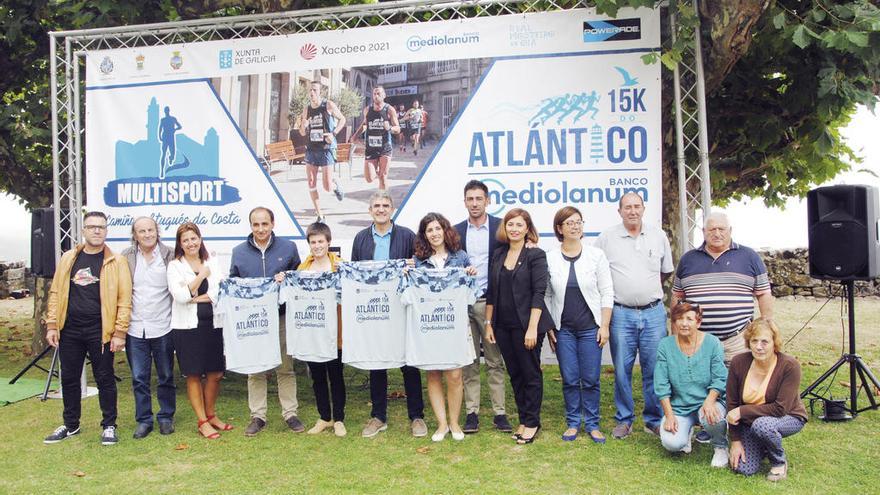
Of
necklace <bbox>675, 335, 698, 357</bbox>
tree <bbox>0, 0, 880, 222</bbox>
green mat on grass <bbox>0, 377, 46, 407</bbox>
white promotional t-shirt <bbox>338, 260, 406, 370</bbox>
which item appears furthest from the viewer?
green mat on grass <bbox>0, 377, 46, 407</bbox>

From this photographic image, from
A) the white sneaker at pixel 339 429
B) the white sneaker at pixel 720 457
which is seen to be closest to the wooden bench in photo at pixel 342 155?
the white sneaker at pixel 339 429

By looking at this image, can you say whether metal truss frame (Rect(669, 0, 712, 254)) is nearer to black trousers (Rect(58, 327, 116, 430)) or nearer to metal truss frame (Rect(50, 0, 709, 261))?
metal truss frame (Rect(50, 0, 709, 261))

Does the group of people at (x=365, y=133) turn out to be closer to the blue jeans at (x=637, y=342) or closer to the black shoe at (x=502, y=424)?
the black shoe at (x=502, y=424)

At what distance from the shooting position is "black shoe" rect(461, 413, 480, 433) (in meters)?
5.29

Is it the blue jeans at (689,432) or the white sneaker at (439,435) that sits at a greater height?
the blue jeans at (689,432)

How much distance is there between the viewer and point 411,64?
21.0 ft

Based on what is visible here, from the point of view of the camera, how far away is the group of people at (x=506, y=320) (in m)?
4.65

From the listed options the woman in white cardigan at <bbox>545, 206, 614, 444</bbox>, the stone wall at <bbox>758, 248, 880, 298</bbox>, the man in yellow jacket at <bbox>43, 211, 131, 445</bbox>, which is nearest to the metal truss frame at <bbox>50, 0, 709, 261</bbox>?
the woman in white cardigan at <bbox>545, 206, 614, 444</bbox>

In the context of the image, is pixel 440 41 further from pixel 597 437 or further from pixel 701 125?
pixel 597 437

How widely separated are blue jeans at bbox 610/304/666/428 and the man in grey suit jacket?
322 centimetres

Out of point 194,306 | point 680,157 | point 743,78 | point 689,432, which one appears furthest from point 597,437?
point 743,78

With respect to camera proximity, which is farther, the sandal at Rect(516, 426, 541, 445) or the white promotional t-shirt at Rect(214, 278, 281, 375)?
the white promotional t-shirt at Rect(214, 278, 281, 375)

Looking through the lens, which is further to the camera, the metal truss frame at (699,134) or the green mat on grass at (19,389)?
the green mat on grass at (19,389)

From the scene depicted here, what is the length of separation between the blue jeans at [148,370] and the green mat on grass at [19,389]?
219 cm
